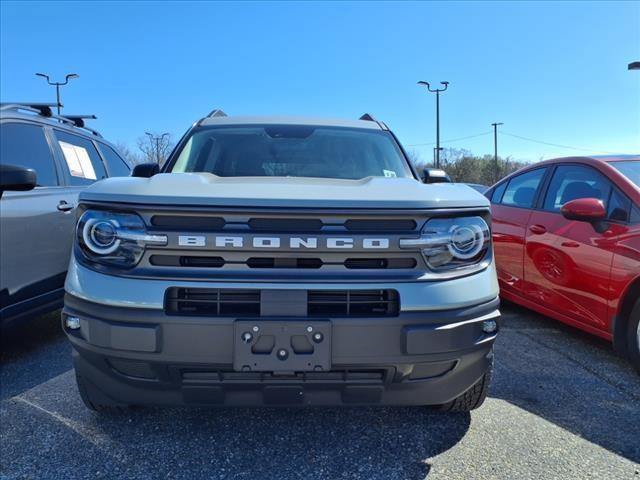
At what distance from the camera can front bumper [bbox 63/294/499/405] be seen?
189 centimetres

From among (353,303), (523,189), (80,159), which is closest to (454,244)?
(353,303)

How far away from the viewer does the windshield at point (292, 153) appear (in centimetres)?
305

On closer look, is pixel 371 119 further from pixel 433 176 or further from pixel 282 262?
pixel 282 262

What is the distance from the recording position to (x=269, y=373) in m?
1.95

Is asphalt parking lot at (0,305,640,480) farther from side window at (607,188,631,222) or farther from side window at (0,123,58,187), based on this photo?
side window at (0,123,58,187)

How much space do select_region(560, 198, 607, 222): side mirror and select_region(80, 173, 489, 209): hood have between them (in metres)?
1.78

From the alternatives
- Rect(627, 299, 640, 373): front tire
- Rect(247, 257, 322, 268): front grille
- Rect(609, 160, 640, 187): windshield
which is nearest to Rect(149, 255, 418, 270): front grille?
Rect(247, 257, 322, 268): front grille

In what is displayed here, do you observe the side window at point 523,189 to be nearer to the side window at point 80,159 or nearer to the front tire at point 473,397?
the front tire at point 473,397

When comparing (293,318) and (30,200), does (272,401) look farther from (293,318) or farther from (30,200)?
(30,200)

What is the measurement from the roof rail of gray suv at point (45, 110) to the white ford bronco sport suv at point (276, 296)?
2.43 metres

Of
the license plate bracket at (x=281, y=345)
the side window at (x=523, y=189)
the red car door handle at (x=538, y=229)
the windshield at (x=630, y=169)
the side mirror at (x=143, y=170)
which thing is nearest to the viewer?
the license plate bracket at (x=281, y=345)

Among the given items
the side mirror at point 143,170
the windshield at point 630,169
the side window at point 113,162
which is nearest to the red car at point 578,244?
the windshield at point 630,169

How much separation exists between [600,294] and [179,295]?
3043 millimetres

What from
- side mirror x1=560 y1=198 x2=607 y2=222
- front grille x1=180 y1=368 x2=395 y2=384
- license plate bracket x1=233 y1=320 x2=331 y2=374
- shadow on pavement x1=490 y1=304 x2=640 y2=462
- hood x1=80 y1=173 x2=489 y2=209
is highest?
hood x1=80 y1=173 x2=489 y2=209
